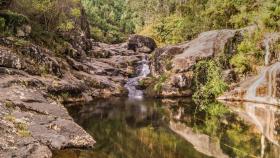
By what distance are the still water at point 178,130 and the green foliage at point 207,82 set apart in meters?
4.51

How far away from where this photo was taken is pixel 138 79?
58.2m

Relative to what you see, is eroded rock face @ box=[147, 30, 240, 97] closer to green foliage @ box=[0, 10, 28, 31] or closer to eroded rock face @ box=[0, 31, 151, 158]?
eroded rock face @ box=[0, 31, 151, 158]

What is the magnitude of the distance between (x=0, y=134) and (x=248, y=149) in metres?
12.6

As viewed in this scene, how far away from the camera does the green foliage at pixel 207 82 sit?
45.8 metres

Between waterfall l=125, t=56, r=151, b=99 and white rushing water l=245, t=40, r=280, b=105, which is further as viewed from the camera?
waterfall l=125, t=56, r=151, b=99

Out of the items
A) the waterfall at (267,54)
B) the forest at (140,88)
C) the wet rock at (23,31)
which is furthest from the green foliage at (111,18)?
the waterfall at (267,54)

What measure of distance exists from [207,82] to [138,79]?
1372 centimetres

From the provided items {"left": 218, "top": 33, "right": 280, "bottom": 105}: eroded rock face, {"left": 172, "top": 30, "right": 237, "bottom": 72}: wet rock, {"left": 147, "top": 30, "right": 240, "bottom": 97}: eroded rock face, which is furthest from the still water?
{"left": 172, "top": 30, "right": 237, "bottom": 72}: wet rock

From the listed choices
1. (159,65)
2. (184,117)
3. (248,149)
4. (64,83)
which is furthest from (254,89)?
(248,149)

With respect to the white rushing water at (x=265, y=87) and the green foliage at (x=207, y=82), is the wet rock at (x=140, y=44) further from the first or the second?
the white rushing water at (x=265, y=87)

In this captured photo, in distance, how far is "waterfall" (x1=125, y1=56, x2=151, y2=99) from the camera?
173 ft

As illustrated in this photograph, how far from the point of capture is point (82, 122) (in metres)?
28.6

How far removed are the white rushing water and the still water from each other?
7.06ft

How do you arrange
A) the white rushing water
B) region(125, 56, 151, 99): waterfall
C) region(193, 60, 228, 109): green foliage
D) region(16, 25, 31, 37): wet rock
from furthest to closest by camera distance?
1. region(125, 56, 151, 99): waterfall
2. region(193, 60, 228, 109): green foliage
3. region(16, 25, 31, 37): wet rock
4. the white rushing water
